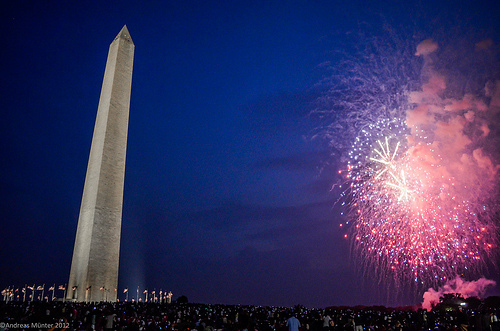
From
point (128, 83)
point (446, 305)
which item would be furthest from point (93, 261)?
point (446, 305)

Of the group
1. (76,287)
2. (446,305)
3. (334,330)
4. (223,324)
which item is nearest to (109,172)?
(76,287)

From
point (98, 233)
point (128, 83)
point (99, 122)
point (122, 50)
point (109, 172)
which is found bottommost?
point (98, 233)

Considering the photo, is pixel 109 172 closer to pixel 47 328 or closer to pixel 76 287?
pixel 76 287

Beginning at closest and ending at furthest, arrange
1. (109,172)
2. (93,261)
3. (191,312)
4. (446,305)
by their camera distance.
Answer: (191,312), (93,261), (109,172), (446,305)

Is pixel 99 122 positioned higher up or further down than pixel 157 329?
higher up

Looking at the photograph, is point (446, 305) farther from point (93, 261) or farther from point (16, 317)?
point (16, 317)

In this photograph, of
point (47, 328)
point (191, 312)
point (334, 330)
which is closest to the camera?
point (47, 328)

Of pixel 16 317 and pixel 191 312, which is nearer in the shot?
pixel 16 317
